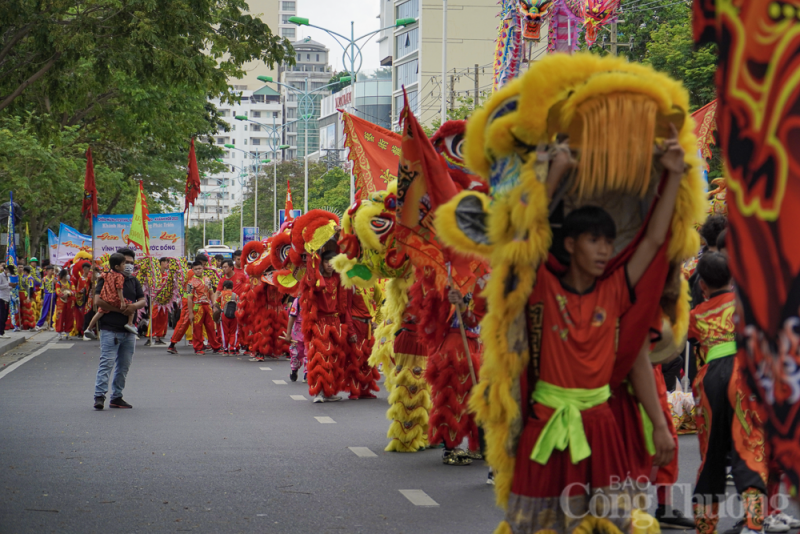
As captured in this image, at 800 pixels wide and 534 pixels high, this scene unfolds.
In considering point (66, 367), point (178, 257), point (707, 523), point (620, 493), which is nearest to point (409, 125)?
point (707, 523)

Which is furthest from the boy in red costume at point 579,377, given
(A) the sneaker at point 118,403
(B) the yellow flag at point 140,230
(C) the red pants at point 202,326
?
(B) the yellow flag at point 140,230

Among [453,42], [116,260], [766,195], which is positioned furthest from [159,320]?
[453,42]

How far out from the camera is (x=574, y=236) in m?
4.12

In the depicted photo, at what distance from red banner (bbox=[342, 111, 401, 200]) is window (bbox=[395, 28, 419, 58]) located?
67.6m

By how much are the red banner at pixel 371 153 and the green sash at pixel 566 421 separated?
260 inches

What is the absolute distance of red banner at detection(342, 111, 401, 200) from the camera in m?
10.5

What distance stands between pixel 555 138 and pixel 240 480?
181 inches

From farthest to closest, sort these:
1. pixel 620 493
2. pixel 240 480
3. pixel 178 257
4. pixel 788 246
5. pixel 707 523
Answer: pixel 178 257 → pixel 240 480 → pixel 707 523 → pixel 620 493 → pixel 788 246

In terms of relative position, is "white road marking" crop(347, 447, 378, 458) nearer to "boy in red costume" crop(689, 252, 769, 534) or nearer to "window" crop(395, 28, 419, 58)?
"boy in red costume" crop(689, 252, 769, 534)

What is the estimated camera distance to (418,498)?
7121 millimetres

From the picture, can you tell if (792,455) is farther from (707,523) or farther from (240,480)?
(240,480)

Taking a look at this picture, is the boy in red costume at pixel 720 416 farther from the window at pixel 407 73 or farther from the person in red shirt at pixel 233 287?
the window at pixel 407 73

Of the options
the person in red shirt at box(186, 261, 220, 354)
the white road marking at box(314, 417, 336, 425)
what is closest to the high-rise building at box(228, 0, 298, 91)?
the person in red shirt at box(186, 261, 220, 354)

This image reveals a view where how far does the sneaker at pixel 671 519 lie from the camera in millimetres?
6316
